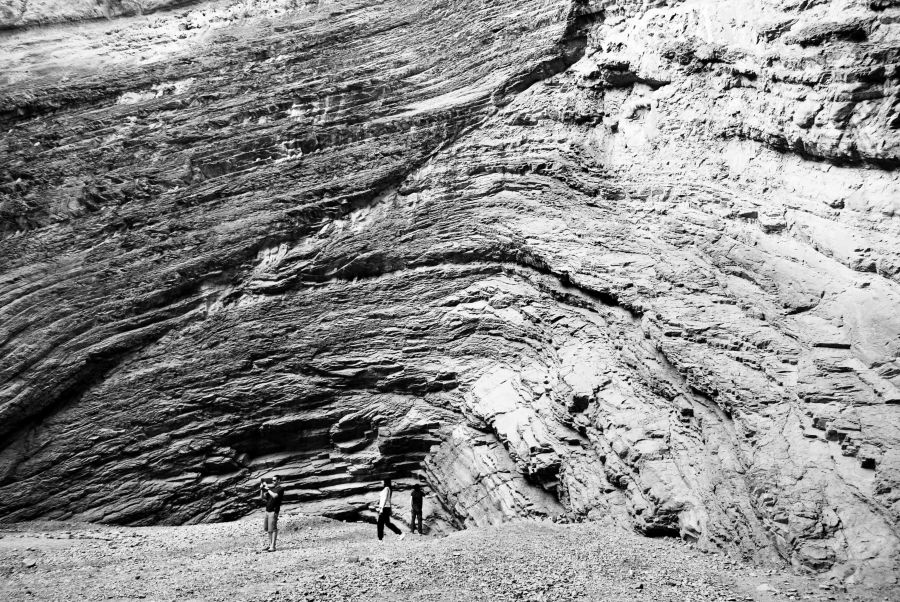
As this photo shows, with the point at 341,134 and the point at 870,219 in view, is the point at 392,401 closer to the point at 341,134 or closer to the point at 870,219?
the point at 341,134

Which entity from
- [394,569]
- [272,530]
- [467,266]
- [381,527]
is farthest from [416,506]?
[467,266]

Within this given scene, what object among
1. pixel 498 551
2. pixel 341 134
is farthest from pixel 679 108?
pixel 498 551

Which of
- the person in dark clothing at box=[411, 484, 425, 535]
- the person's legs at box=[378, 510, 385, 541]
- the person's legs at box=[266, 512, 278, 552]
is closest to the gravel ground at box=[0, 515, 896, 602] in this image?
the person's legs at box=[266, 512, 278, 552]

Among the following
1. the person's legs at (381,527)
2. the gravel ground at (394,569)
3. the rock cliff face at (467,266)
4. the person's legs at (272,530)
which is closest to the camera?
the gravel ground at (394,569)

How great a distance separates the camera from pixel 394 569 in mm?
10508

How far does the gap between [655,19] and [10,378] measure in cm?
1721

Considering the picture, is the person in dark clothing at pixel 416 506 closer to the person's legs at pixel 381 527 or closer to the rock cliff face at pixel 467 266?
the rock cliff face at pixel 467 266

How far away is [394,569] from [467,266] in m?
8.64

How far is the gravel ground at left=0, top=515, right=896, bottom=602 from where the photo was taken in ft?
30.2

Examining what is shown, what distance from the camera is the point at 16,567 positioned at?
14.1 m

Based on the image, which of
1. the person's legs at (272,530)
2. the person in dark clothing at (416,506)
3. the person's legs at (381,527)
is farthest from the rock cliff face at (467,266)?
the person's legs at (272,530)

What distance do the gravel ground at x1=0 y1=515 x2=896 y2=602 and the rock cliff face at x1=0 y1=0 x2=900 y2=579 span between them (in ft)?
3.34

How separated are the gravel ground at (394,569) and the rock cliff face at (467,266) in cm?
102

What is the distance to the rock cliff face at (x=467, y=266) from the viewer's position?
38.7ft
